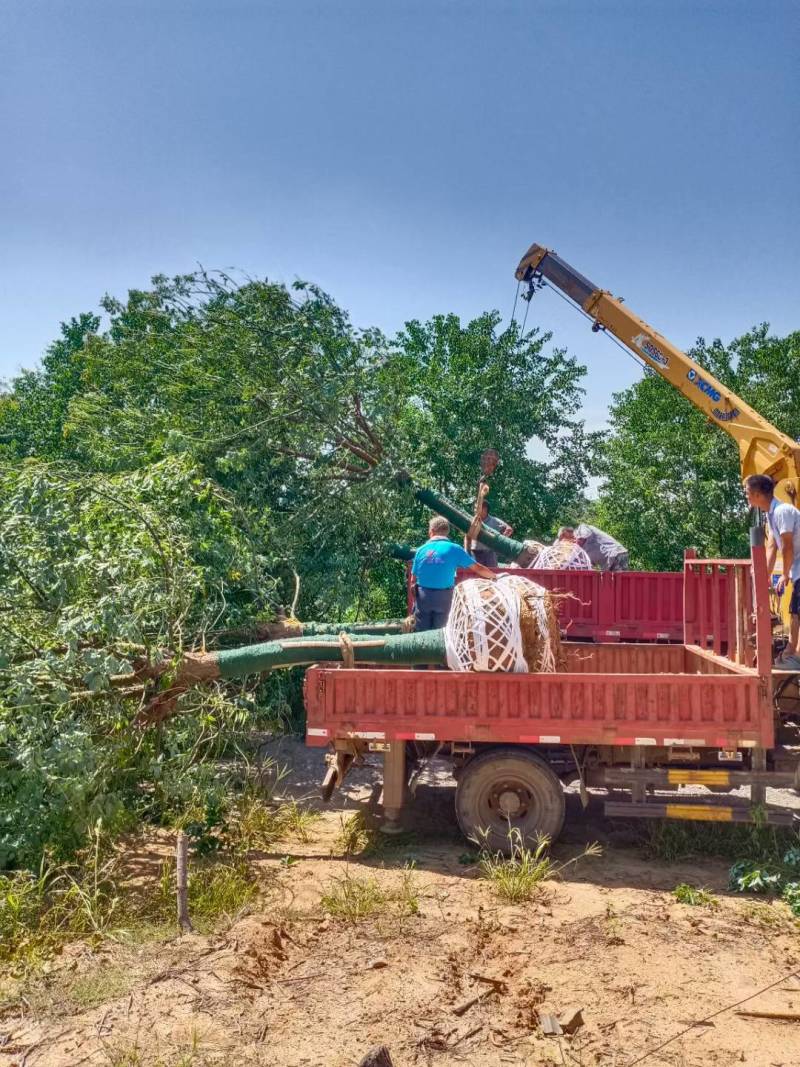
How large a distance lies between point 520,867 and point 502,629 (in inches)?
67.2

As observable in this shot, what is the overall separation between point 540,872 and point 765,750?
6.62 ft

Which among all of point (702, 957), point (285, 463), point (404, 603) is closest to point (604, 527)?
point (404, 603)

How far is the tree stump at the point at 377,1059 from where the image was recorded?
3662mm

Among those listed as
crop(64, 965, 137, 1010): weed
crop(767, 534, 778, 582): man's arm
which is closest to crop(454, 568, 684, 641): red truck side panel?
crop(767, 534, 778, 582): man's arm

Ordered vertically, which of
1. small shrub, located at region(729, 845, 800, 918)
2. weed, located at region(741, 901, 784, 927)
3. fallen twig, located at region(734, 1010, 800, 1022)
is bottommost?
fallen twig, located at region(734, 1010, 800, 1022)

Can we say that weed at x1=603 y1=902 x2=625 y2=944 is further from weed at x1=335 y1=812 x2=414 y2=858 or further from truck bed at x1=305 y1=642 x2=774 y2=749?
weed at x1=335 y1=812 x2=414 y2=858

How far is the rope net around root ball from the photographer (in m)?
6.65

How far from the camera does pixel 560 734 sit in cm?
645

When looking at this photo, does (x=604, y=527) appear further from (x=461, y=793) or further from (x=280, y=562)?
(x=461, y=793)

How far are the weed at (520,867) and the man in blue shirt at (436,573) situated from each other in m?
2.53

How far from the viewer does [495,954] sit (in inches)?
199

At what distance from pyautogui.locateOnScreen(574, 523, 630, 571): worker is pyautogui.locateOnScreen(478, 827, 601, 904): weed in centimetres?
610

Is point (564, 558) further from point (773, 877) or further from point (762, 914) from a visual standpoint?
point (762, 914)

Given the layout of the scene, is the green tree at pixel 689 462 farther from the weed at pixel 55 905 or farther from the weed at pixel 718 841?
the weed at pixel 55 905
